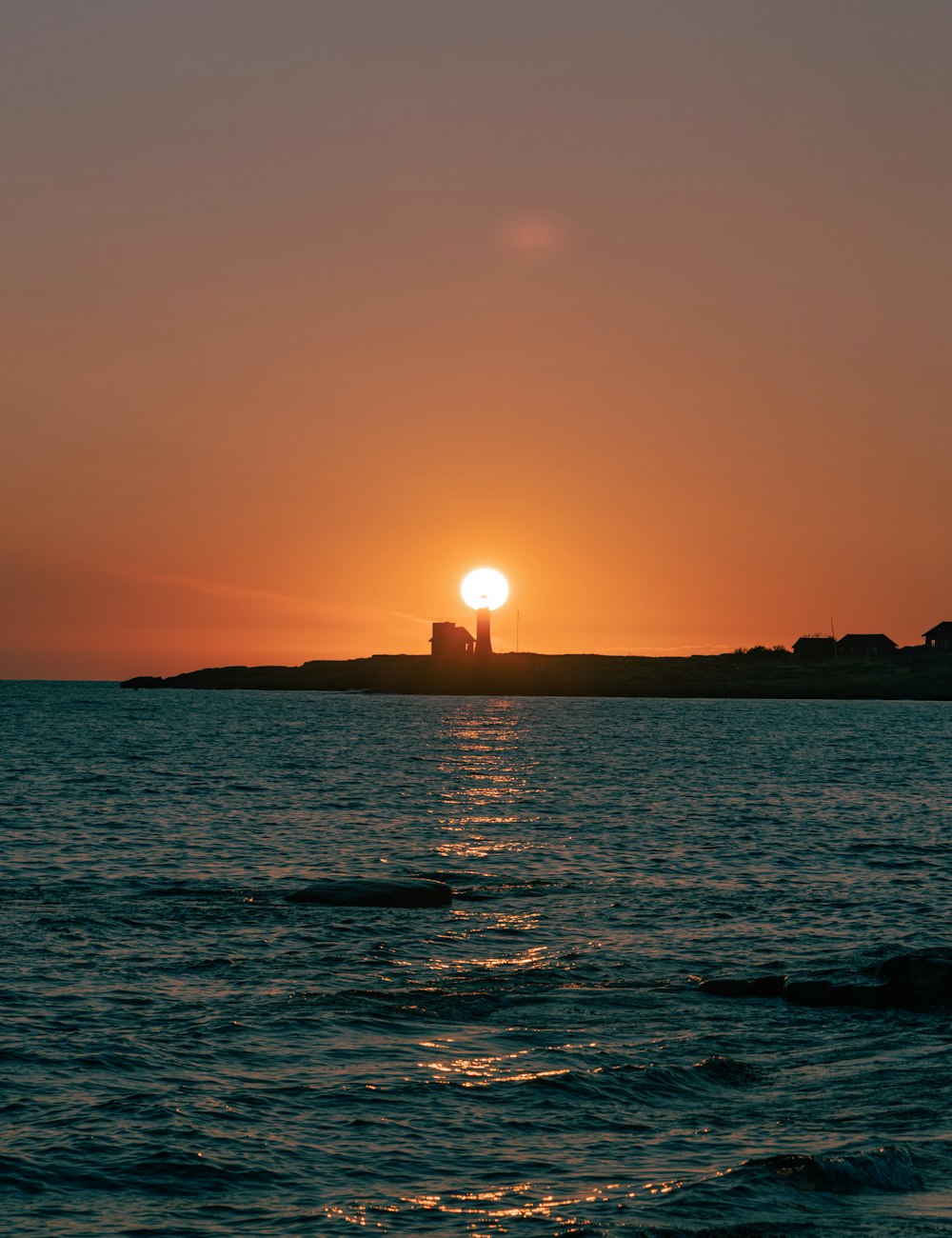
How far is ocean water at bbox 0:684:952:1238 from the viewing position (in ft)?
43.0

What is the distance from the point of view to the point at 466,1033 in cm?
1948

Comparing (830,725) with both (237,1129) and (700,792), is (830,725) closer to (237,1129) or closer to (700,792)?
(700,792)

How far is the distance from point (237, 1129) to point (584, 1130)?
13.6 feet

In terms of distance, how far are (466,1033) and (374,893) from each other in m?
11.9

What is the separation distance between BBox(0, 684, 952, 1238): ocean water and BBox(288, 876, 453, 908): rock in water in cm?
49

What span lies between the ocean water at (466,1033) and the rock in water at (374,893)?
492 mm

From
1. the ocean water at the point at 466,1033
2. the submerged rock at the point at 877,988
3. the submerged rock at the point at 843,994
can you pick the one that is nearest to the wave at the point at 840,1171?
the ocean water at the point at 466,1033

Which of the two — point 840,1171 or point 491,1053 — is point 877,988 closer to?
point 491,1053

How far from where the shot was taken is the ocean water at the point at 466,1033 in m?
13.1

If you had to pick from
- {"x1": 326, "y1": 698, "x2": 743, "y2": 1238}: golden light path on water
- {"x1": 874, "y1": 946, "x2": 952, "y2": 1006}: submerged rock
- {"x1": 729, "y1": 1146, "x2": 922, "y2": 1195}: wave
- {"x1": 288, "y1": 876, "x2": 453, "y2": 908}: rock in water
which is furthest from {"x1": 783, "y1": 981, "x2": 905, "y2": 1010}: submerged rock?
{"x1": 288, "y1": 876, "x2": 453, "y2": 908}: rock in water

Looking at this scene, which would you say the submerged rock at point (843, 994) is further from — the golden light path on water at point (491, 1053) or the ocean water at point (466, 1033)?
the golden light path on water at point (491, 1053)

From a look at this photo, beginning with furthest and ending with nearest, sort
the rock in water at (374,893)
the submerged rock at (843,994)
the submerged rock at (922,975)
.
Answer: the rock in water at (374,893) → the submerged rock at (922,975) → the submerged rock at (843,994)

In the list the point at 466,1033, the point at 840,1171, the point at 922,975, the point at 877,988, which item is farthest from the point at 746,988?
the point at 840,1171

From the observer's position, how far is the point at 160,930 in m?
26.8
